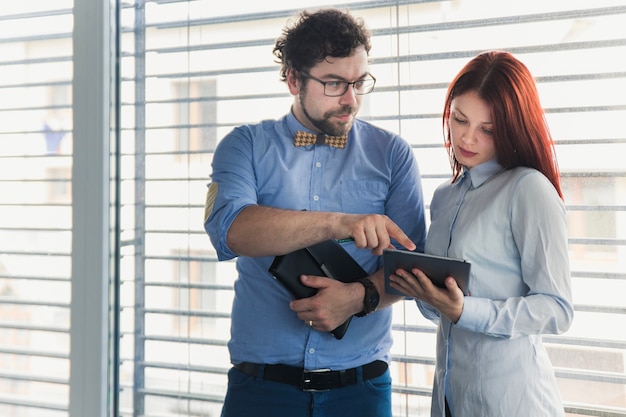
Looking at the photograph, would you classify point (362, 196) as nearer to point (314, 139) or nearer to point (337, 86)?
point (314, 139)

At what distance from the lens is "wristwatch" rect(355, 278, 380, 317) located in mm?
1839

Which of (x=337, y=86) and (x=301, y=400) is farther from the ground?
(x=337, y=86)

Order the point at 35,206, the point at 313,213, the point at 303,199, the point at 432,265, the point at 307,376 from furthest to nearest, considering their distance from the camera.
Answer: the point at 35,206
the point at 303,199
the point at 307,376
the point at 313,213
the point at 432,265

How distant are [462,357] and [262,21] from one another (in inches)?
56.6

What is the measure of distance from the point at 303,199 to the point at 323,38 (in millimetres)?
481

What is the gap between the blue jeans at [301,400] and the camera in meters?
1.87

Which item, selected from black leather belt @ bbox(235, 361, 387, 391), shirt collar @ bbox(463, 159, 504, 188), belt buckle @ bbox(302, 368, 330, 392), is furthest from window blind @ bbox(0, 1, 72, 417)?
shirt collar @ bbox(463, 159, 504, 188)

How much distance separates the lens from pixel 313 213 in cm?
178

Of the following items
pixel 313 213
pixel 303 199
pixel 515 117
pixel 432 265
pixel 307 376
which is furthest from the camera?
pixel 303 199

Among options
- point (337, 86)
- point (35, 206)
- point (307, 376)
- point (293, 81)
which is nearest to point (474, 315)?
point (307, 376)

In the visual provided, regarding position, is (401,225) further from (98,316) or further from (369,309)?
(98,316)

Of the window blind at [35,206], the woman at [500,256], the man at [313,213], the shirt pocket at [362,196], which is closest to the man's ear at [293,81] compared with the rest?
the man at [313,213]

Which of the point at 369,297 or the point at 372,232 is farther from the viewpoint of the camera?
the point at 369,297

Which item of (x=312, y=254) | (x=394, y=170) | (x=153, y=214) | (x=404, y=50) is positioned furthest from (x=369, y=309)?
(x=153, y=214)
